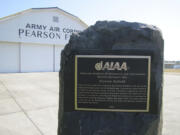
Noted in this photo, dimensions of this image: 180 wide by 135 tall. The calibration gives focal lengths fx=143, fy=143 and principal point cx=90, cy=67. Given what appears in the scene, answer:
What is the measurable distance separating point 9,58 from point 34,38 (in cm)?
298

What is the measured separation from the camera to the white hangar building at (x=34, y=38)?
1310 centimetres

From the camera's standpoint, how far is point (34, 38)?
561 inches

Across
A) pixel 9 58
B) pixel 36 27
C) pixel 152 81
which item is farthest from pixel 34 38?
pixel 152 81

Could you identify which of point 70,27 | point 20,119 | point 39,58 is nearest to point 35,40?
point 39,58

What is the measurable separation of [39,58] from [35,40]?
5.98ft

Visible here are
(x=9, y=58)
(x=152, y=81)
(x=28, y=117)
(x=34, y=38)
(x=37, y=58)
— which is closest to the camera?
(x=152, y=81)

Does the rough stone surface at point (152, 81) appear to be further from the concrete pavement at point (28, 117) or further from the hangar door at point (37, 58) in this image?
the hangar door at point (37, 58)

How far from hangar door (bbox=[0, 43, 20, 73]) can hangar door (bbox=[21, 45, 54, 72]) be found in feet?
1.69

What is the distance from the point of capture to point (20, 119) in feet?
10.5

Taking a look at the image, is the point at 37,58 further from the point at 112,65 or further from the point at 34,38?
the point at 112,65

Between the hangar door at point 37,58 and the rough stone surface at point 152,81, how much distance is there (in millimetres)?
13384

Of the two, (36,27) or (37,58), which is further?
(37,58)

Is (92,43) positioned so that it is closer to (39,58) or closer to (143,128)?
(143,128)

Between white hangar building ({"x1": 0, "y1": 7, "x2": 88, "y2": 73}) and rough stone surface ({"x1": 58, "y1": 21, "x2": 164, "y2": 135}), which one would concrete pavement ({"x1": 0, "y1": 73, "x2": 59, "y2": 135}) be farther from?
white hangar building ({"x1": 0, "y1": 7, "x2": 88, "y2": 73})
